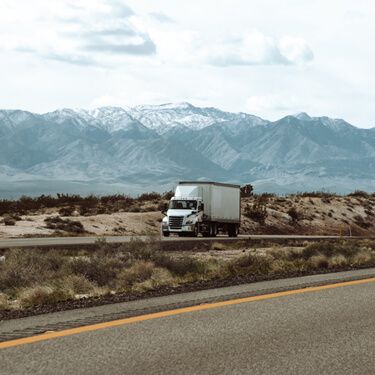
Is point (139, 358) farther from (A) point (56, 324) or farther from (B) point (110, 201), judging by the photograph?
(B) point (110, 201)

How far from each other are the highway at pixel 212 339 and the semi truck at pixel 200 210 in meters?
32.2

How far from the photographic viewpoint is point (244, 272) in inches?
631

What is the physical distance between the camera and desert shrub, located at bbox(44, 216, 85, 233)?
4762 centimetres

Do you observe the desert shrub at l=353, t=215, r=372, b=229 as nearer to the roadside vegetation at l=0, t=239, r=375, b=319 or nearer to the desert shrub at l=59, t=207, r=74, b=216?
the desert shrub at l=59, t=207, r=74, b=216

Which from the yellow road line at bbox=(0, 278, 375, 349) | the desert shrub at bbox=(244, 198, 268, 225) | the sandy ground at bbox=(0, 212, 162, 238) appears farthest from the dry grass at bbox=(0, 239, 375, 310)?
the desert shrub at bbox=(244, 198, 268, 225)

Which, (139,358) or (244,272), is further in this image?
(244,272)

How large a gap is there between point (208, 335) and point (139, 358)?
1324 millimetres

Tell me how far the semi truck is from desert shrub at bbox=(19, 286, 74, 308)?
31237mm

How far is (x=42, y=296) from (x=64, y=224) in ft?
124

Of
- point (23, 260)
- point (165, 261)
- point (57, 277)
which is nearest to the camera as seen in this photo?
point (57, 277)

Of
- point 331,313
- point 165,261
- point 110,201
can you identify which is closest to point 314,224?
point 110,201

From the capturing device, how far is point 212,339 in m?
7.93

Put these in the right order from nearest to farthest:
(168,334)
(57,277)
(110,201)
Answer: (168,334), (57,277), (110,201)

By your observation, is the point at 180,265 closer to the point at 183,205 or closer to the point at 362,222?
the point at 183,205
